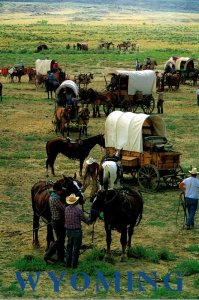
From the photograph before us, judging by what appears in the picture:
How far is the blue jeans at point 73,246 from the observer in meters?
11.7

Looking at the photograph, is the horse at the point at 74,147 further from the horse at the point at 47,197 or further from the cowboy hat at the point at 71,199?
the cowboy hat at the point at 71,199

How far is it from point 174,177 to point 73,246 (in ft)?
23.0

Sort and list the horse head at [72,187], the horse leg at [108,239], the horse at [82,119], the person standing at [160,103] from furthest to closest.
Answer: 1. the person standing at [160,103]
2. the horse at [82,119]
3. the horse head at [72,187]
4. the horse leg at [108,239]

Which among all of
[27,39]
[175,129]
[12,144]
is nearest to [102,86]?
[175,129]

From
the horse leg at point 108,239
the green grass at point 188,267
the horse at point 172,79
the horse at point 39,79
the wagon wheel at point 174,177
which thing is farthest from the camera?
the horse at point 39,79

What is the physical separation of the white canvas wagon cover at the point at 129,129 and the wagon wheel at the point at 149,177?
20.9 inches

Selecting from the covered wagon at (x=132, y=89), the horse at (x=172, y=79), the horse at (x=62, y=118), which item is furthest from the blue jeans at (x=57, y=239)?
the horse at (x=172, y=79)

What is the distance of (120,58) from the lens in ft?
207

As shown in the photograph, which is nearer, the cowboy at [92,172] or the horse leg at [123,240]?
the horse leg at [123,240]

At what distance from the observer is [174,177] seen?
Result: 18312 millimetres

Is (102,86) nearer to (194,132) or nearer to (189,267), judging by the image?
(194,132)

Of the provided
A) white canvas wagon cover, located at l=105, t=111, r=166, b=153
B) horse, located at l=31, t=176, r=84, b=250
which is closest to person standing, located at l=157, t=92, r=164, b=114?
white canvas wagon cover, located at l=105, t=111, r=166, b=153

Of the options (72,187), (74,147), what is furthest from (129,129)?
(72,187)

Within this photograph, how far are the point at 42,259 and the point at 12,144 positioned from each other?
41.7 feet
